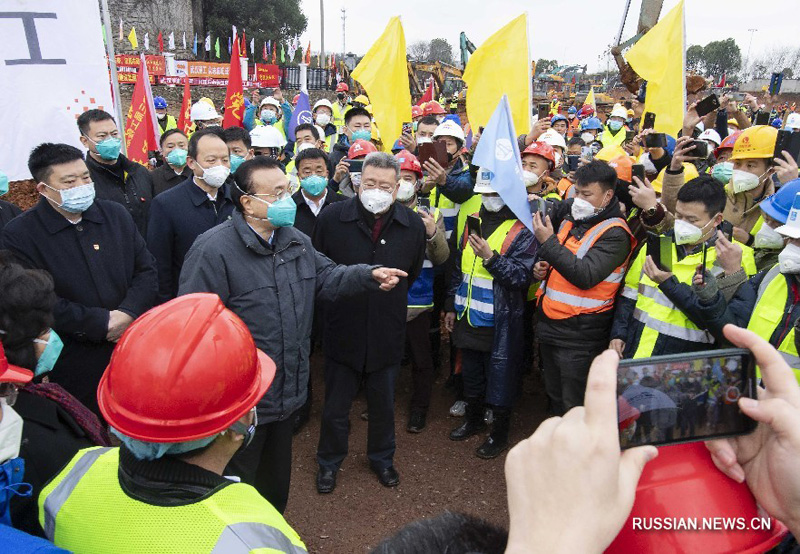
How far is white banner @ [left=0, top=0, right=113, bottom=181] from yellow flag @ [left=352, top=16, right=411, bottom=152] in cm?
246

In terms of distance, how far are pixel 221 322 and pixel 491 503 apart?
2.88 meters

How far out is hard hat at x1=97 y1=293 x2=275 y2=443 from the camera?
1.30 m

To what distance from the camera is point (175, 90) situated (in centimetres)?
2414

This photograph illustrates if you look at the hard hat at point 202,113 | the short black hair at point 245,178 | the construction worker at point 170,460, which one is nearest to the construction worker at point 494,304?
the short black hair at point 245,178

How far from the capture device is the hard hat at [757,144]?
13.9 feet

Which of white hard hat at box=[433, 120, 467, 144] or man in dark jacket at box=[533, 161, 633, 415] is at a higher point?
white hard hat at box=[433, 120, 467, 144]

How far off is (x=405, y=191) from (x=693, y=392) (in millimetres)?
3747


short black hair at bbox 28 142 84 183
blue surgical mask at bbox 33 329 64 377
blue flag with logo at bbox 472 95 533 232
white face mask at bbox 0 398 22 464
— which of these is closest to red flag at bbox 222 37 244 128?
short black hair at bbox 28 142 84 183

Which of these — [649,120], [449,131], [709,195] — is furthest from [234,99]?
[709,195]

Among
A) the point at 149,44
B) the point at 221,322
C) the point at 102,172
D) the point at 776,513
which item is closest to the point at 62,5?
the point at 102,172

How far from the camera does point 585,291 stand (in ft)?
11.8

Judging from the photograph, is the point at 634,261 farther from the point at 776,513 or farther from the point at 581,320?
the point at 776,513

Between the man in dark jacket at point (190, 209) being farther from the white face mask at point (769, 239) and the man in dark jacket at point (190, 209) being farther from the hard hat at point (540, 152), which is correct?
the white face mask at point (769, 239)

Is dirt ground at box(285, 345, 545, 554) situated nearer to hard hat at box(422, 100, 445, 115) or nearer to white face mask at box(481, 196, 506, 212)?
white face mask at box(481, 196, 506, 212)
